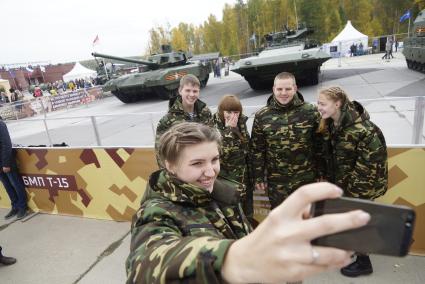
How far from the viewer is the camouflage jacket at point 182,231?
2.59 feet

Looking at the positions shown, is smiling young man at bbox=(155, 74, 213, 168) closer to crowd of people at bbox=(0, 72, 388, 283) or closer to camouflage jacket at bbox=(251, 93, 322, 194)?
crowd of people at bbox=(0, 72, 388, 283)

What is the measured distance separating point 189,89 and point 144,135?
131 inches

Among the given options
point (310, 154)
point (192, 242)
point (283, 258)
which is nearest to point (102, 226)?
point (310, 154)

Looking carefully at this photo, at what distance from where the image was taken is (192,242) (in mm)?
860

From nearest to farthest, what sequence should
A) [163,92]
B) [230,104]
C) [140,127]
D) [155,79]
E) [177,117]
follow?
1. [230,104]
2. [177,117]
3. [140,127]
4. [155,79]
5. [163,92]

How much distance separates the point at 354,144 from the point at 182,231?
185 cm

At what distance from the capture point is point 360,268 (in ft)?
9.11

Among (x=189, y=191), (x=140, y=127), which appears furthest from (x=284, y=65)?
(x=189, y=191)

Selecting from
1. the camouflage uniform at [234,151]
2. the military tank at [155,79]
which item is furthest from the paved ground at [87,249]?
the military tank at [155,79]

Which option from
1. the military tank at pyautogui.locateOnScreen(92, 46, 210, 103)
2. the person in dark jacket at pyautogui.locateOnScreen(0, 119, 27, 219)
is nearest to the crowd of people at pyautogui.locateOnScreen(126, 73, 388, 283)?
the person in dark jacket at pyautogui.locateOnScreen(0, 119, 27, 219)

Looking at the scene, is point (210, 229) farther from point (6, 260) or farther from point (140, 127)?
point (140, 127)

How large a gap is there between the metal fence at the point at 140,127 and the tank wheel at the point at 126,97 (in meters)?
4.10

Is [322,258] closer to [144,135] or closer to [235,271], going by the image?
[235,271]

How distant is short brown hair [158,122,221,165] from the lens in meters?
1.27
